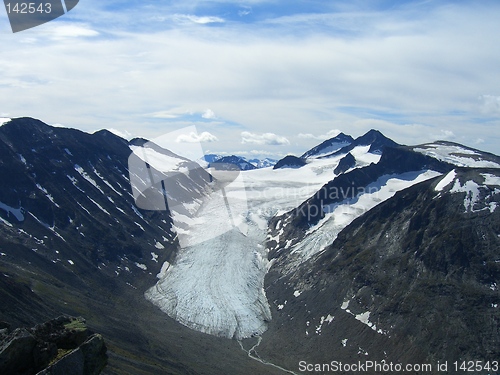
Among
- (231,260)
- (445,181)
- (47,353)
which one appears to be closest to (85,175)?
(231,260)

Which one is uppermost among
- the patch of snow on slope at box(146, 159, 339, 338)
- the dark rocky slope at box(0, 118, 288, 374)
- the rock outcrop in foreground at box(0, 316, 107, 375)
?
the rock outcrop in foreground at box(0, 316, 107, 375)

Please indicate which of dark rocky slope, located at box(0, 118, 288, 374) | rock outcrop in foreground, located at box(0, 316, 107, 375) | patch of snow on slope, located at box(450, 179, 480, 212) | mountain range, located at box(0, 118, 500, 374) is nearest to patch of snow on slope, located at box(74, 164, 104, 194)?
dark rocky slope, located at box(0, 118, 288, 374)

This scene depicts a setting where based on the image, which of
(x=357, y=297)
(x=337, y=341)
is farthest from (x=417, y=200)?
(x=337, y=341)

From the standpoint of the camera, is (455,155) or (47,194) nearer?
(47,194)

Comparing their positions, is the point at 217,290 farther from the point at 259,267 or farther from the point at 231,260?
the point at 259,267

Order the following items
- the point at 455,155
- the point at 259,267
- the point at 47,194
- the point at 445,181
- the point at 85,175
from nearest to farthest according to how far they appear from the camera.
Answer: the point at 445,181
the point at 259,267
the point at 47,194
the point at 85,175
the point at 455,155

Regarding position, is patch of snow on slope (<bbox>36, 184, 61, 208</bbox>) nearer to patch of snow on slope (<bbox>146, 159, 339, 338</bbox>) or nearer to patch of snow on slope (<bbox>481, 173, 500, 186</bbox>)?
patch of snow on slope (<bbox>146, 159, 339, 338</bbox>)

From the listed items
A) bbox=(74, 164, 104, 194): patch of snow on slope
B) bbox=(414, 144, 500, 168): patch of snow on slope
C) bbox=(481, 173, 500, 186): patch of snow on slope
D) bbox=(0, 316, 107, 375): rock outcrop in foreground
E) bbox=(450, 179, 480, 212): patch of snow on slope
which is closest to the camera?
bbox=(0, 316, 107, 375): rock outcrop in foreground

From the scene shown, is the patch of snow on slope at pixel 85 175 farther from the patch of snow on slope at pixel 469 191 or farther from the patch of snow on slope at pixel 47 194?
the patch of snow on slope at pixel 469 191
